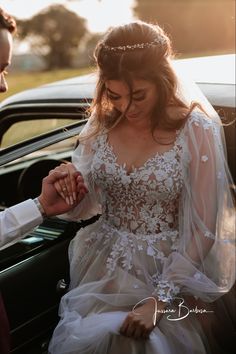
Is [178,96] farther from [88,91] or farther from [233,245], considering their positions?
[88,91]

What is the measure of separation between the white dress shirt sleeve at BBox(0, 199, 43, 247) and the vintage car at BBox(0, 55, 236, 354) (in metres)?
0.18

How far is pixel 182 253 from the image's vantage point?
229cm

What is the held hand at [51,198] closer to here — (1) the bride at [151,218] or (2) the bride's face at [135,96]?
(1) the bride at [151,218]

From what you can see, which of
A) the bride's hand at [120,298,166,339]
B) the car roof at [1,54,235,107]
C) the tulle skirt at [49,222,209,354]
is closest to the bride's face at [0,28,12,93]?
the car roof at [1,54,235,107]

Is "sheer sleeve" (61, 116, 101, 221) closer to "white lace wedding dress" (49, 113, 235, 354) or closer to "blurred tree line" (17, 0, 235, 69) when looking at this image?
"white lace wedding dress" (49, 113, 235, 354)

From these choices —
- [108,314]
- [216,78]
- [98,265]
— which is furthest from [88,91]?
[108,314]

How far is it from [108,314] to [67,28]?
110 feet

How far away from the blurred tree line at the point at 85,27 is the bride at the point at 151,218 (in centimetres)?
2511

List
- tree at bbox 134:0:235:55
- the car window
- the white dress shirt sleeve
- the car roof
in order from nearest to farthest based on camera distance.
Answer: the white dress shirt sleeve → the car roof → the car window → tree at bbox 134:0:235:55

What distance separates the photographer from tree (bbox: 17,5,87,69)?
31922 millimetres

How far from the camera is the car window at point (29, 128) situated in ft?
11.9

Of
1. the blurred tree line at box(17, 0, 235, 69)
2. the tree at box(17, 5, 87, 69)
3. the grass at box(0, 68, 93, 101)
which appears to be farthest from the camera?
the tree at box(17, 5, 87, 69)

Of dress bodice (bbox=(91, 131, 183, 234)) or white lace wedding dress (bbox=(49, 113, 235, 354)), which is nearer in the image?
white lace wedding dress (bbox=(49, 113, 235, 354))

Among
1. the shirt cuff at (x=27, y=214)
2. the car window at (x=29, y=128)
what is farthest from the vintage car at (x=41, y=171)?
the shirt cuff at (x=27, y=214)
